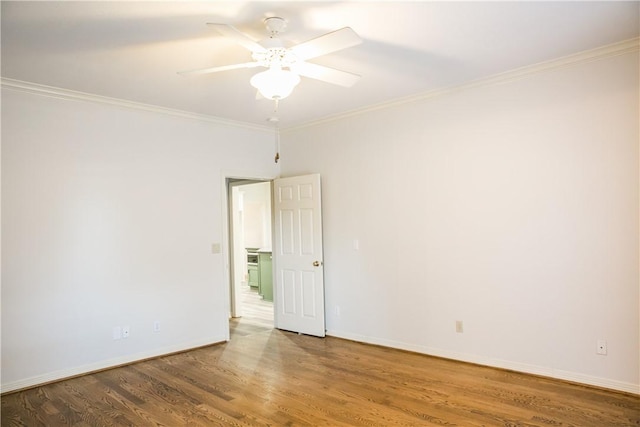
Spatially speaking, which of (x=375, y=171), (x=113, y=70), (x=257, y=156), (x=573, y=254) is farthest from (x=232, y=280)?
(x=573, y=254)

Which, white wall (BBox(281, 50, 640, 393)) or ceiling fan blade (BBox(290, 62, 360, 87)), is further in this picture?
white wall (BBox(281, 50, 640, 393))

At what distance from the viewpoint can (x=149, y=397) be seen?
346 centimetres

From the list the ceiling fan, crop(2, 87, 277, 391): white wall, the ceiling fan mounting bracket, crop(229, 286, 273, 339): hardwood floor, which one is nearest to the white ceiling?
the ceiling fan mounting bracket

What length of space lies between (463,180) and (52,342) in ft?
13.1

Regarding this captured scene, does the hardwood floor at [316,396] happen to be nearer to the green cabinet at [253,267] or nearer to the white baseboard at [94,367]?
the white baseboard at [94,367]

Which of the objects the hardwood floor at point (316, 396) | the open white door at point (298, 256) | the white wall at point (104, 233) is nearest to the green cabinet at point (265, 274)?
the open white door at point (298, 256)

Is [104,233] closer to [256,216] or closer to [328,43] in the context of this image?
[328,43]

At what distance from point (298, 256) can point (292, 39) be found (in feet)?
9.77

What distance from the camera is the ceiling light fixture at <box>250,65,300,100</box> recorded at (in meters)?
2.62

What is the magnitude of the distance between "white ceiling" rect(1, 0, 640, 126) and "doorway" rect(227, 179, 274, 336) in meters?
2.50

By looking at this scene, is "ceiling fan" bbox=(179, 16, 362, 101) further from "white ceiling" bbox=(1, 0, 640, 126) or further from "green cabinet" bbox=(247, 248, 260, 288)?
"green cabinet" bbox=(247, 248, 260, 288)

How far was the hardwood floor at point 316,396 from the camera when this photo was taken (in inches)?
117

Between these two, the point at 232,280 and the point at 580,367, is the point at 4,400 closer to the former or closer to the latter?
the point at 232,280

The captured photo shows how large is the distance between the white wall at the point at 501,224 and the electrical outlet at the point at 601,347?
38mm
